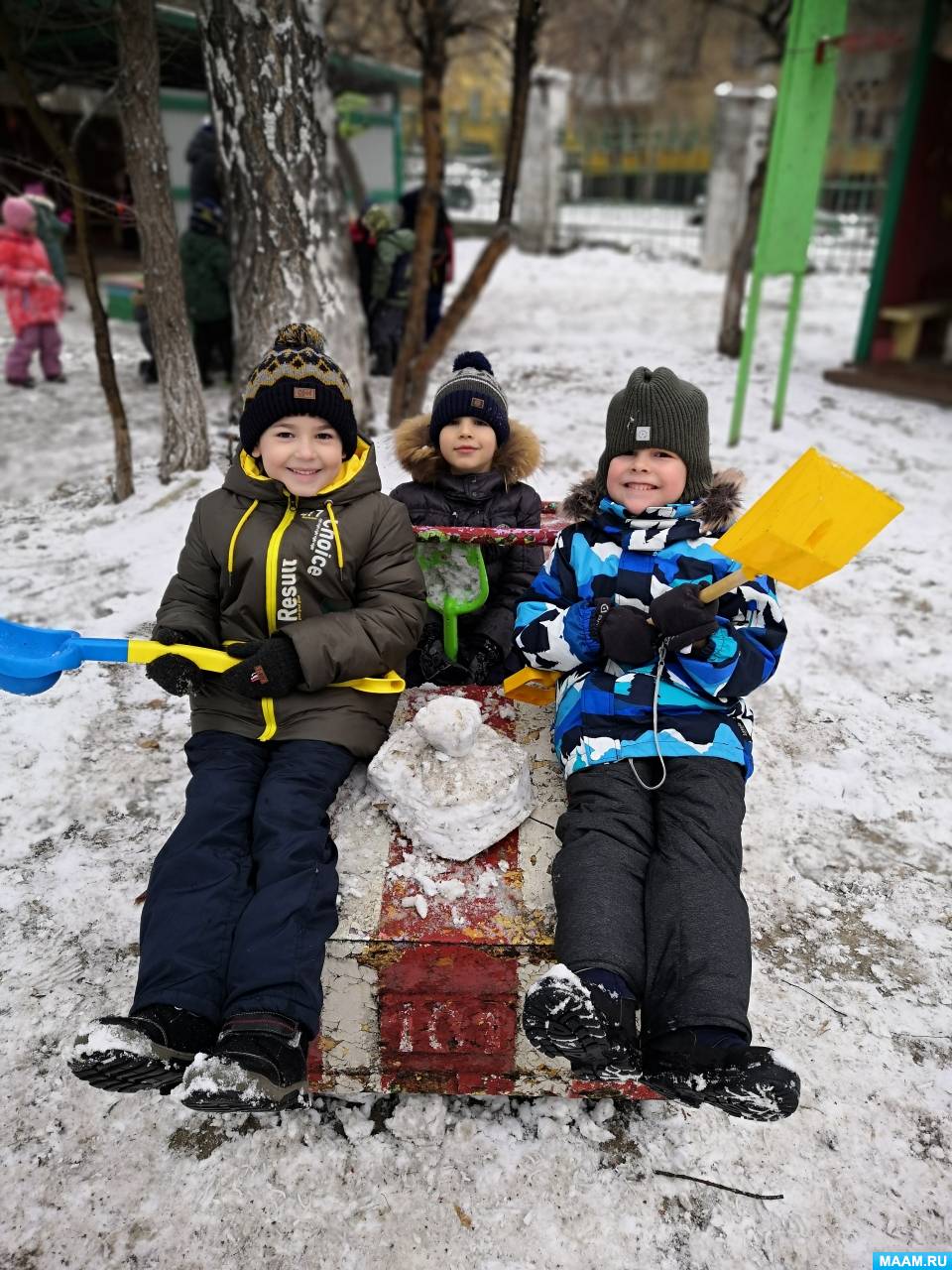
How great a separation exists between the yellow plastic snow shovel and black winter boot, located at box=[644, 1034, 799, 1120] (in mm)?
875

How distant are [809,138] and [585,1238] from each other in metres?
5.64

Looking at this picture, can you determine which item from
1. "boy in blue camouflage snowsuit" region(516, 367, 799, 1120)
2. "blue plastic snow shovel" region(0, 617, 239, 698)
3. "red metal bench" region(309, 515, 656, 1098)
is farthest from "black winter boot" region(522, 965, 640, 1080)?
"blue plastic snow shovel" region(0, 617, 239, 698)

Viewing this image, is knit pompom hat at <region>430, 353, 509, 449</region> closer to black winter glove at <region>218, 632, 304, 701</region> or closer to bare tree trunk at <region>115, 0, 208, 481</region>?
black winter glove at <region>218, 632, 304, 701</region>

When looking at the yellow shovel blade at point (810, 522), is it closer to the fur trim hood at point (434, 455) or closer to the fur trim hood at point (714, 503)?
the fur trim hood at point (714, 503)

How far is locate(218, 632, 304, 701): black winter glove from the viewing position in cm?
189

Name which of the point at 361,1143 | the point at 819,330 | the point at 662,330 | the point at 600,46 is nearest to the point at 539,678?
the point at 361,1143

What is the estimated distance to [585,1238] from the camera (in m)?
1.62

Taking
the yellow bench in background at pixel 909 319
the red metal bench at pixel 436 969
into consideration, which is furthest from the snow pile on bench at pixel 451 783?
the yellow bench in background at pixel 909 319

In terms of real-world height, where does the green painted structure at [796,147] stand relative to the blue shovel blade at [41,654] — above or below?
above

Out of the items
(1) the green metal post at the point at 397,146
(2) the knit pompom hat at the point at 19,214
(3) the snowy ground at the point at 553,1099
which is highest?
(1) the green metal post at the point at 397,146

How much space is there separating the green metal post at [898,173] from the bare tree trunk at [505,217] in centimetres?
359

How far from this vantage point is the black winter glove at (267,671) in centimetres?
189

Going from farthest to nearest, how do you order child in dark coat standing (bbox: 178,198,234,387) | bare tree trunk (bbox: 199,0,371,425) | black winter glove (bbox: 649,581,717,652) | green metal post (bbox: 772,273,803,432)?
child in dark coat standing (bbox: 178,198,234,387), green metal post (bbox: 772,273,803,432), bare tree trunk (bbox: 199,0,371,425), black winter glove (bbox: 649,581,717,652)

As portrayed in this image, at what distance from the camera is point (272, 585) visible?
6.68 feet
